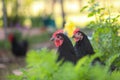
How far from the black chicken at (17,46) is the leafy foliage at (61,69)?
442 inches

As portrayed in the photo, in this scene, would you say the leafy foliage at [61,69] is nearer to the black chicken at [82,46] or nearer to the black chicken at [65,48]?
the black chicken at [65,48]

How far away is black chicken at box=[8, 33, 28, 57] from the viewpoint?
1420cm

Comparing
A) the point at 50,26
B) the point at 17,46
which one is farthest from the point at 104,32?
the point at 50,26

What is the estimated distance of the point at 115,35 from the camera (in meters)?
4.49

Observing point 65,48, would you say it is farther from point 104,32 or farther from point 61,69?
point 61,69

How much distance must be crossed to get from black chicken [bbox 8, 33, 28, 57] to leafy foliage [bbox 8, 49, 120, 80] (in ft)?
36.8

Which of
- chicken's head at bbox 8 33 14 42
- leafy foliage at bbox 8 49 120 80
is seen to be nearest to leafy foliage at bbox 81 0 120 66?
leafy foliage at bbox 8 49 120 80

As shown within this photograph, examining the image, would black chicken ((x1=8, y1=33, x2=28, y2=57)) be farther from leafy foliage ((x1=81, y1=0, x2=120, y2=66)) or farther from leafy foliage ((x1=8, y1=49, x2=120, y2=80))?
leafy foliage ((x1=8, y1=49, x2=120, y2=80))

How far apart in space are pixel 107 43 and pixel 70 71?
1922 mm

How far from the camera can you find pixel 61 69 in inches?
111

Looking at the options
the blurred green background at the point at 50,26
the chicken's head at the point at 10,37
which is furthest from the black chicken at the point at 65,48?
the chicken's head at the point at 10,37

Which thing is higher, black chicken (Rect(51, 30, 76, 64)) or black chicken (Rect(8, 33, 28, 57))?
black chicken (Rect(51, 30, 76, 64))

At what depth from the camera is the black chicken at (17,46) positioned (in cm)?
1420

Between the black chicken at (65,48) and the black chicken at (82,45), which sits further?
the black chicken at (82,45)
